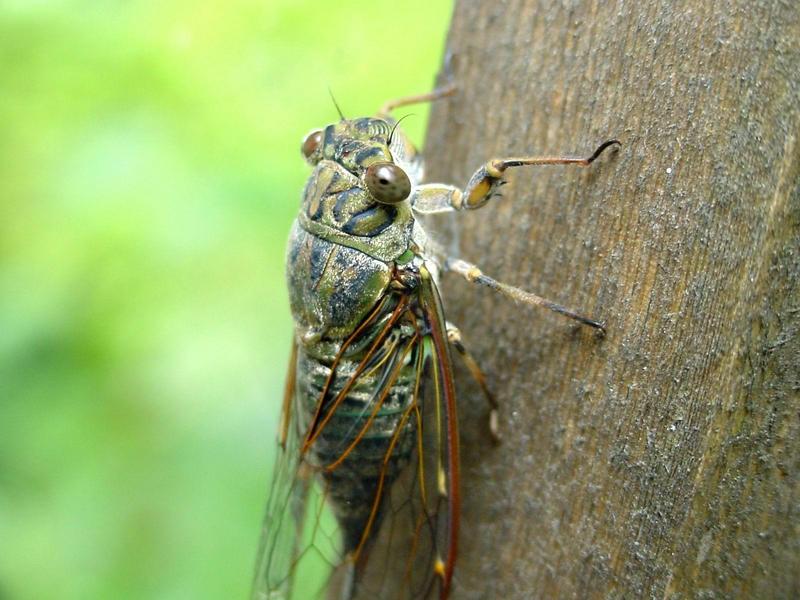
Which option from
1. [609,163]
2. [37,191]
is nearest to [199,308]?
[37,191]

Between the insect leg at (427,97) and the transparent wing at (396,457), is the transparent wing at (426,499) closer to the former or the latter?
the transparent wing at (396,457)

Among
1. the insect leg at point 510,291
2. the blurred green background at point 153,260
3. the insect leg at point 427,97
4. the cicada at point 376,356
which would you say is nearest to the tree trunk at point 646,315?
the insect leg at point 510,291

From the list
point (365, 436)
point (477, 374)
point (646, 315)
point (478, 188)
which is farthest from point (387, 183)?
point (646, 315)


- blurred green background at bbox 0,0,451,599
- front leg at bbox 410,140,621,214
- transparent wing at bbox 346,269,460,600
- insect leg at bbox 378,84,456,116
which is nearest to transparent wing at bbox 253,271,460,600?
transparent wing at bbox 346,269,460,600

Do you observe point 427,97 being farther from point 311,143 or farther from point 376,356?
point 376,356

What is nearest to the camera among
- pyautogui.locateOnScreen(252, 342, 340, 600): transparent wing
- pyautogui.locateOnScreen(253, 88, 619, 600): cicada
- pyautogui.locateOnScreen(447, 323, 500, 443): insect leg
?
pyautogui.locateOnScreen(447, 323, 500, 443): insect leg

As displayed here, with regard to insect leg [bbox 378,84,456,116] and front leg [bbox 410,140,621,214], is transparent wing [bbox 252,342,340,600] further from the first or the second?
insect leg [bbox 378,84,456,116]
